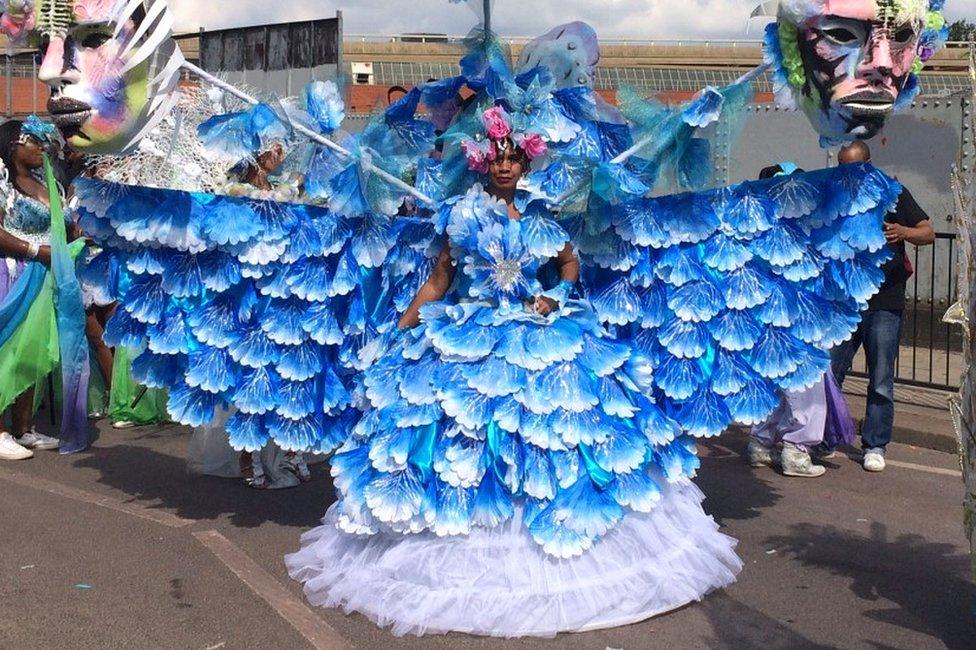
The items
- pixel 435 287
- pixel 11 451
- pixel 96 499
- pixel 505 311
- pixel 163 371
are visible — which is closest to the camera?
pixel 505 311

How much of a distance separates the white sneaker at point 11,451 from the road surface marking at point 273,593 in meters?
2.18

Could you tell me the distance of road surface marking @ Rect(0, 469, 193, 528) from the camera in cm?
551

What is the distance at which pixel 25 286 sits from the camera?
23.1 feet

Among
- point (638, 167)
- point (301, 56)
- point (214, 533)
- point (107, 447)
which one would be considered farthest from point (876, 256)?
point (301, 56)

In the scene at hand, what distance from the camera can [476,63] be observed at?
4.47 metres

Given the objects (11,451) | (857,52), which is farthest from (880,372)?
(11,451)

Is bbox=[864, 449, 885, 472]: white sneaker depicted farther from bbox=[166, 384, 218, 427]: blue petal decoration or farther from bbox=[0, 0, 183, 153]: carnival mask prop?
bbox=[0, 0, 183, 153]: carnival mask prop

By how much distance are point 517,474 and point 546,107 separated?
1.39 m

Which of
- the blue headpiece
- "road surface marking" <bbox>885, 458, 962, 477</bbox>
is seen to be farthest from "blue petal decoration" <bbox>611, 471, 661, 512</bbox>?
the blue headpiece

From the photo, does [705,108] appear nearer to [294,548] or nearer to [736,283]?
[736,283]

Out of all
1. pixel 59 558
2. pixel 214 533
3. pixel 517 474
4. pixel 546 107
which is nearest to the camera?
pixel 517 474

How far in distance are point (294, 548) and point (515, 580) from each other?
147 cm

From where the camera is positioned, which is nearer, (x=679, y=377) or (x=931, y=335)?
(x=679, y=377)

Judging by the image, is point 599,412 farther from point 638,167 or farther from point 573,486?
point 638,167
